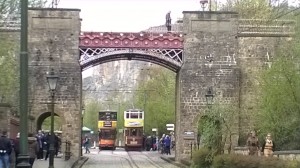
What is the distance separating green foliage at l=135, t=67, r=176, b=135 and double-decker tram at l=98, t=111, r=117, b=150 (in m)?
6.66

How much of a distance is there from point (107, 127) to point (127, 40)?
92.5 feet

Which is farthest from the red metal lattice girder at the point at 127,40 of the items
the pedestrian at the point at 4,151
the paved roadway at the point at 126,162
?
the pedestrian at the point at 4,151

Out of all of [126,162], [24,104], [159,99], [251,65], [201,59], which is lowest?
[126,162]

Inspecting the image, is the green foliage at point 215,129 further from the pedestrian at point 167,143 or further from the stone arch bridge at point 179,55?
the pedestrian at point 167,143

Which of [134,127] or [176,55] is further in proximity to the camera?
[134,127]

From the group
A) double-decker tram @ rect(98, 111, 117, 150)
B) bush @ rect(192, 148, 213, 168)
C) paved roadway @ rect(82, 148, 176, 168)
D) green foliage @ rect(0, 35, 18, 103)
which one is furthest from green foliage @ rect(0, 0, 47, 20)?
double-decker tram @ rect(98, 111, 117, 150)

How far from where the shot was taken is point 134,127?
69.6 metres

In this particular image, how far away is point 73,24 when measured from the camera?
153ft

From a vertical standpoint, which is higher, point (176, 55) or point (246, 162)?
point (176, 55)

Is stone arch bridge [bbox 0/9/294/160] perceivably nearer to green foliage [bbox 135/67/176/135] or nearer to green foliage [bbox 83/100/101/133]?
green foliage [bbox 135/67/176/135]

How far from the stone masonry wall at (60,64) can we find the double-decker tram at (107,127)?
25.6 meters

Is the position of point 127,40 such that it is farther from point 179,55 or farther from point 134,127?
point 134,127

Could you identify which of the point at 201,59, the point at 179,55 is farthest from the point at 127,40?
the point at 201,59

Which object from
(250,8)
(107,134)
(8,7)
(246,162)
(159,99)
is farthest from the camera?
(159,99)
